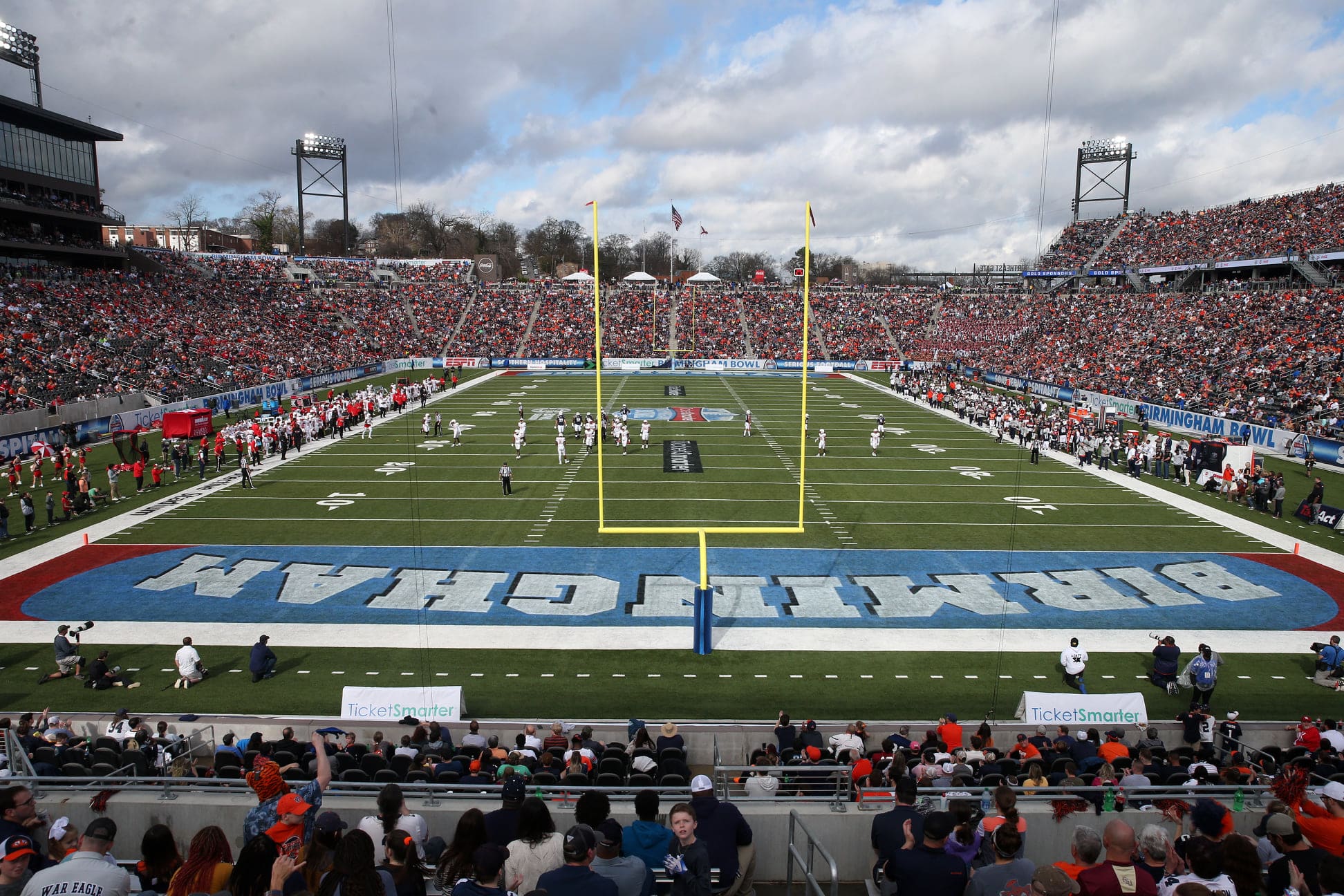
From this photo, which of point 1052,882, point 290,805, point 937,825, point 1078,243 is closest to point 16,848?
point 290,805

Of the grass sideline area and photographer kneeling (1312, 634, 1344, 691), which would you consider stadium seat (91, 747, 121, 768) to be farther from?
photographer kneeling (1312, 634, 1344, 691)

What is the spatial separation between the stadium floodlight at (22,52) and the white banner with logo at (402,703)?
48.7 metres

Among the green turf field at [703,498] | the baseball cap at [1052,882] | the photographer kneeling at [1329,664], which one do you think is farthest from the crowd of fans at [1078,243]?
the baseball cap at [1052,882]

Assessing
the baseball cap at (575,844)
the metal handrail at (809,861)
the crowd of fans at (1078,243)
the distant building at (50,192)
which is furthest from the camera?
the crowd of fans at (1078,243)

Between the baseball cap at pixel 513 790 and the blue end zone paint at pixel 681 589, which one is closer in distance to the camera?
the baseball cap at pixel 513 790

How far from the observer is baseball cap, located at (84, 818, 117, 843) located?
4.13m

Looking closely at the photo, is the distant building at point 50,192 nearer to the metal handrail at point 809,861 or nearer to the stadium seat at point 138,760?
the stadium seat at point 138,760

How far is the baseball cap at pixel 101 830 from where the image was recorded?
13.5 feet

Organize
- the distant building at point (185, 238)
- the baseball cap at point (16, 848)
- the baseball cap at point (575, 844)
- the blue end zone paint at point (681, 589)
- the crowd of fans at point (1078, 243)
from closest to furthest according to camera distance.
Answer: the baseball cap at point (575, 844), the baseball cap at point (16, 848), the blue end zone paint at point (681, 589), the crowd of fans at point (1078, 243), the distant building at point (185, 238)

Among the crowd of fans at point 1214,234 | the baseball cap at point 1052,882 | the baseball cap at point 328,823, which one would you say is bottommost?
the baseball cap at point 328,823

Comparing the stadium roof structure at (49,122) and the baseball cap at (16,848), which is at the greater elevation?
the stadium roof structure at (49,122)

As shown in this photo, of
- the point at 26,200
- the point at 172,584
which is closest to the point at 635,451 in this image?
the point at 172,584

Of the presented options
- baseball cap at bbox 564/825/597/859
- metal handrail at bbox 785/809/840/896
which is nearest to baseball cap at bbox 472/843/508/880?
baseball cap at bbox 564/825/597/859

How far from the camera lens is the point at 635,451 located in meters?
28.4
